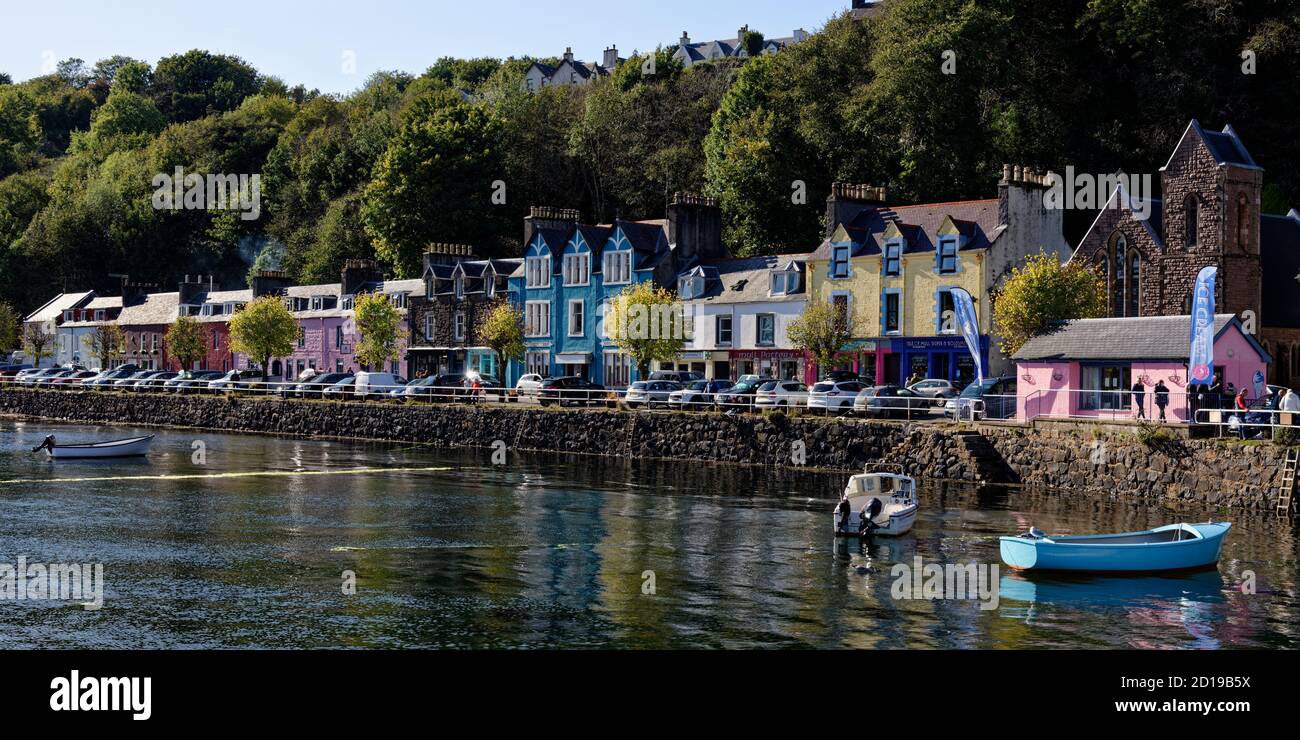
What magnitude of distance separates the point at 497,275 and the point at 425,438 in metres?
23.3

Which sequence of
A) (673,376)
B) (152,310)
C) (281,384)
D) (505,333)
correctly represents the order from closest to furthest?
(673,376)
(281,384)
(505,333)
(152,310)

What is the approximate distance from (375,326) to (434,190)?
1920 centimetres

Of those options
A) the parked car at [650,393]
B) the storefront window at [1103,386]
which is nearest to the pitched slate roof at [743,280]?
the parked car at [650,393]

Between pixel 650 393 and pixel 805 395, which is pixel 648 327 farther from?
pixel 805 395

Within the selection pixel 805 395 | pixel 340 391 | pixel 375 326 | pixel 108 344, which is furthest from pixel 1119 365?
pixel 108 344

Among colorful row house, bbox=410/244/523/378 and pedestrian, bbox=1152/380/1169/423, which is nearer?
pedestrian, bbox=1152/380/1169/423

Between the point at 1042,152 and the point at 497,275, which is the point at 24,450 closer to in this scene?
the point at 497,275

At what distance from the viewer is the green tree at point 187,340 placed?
116 m

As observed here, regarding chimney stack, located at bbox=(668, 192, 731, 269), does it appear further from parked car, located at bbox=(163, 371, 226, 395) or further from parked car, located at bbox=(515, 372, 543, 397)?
parked car, located at bbox=(163, 371, 226, 395)

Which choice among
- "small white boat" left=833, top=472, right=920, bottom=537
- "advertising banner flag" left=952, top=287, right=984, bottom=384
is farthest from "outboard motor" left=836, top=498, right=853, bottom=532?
"advertising banner flag" left=952, top=287, right=984, bottom=384

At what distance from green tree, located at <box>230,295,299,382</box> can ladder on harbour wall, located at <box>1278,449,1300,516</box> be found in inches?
2999

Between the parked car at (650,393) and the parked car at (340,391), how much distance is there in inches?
871

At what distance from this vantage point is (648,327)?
246 feet

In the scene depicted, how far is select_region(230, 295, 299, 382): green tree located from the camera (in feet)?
338
